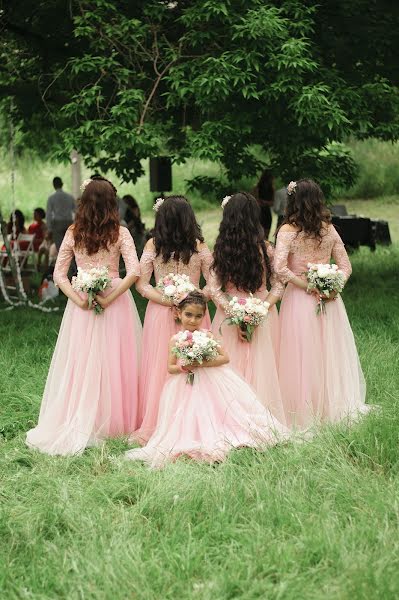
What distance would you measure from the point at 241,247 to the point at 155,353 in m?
1.11

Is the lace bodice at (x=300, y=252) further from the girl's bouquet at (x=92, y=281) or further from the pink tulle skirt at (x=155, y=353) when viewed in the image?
the girl's bouquet at (x=92, y=281)

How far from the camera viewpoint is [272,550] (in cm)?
507

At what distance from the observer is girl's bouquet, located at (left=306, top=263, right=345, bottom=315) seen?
7.80 metres

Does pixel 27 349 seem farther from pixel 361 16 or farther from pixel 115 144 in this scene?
pixel 361 16

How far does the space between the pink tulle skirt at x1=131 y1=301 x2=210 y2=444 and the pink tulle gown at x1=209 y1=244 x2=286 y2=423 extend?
0.21 meters

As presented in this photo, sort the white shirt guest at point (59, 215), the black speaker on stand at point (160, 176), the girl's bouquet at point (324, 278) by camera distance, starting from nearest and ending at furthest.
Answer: the girl's bouquet at point (324, 278), the white shirt guest at point (59, 215), the black speaker on stand at point (160, 176)

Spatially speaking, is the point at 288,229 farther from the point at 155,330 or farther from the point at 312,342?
the point at 155,330

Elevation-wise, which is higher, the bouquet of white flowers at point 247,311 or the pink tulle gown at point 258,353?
the bouquet of white flowers at point 247,311

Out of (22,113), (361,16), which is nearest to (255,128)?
(361,16)

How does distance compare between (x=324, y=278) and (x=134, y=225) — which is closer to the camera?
(x=324, y=278)

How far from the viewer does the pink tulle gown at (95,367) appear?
766cm

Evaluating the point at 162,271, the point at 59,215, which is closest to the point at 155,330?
the point at 162,271

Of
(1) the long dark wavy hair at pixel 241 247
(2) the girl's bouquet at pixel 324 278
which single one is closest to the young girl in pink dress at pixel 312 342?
(2) the girl's bouquet at pixel 324 278

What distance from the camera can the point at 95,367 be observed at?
7.72 metres
